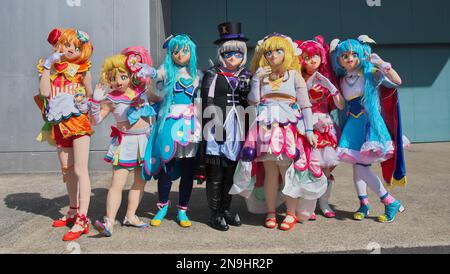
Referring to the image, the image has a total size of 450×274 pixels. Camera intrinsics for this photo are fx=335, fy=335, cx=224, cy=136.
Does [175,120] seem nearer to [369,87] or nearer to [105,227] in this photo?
[105,227]

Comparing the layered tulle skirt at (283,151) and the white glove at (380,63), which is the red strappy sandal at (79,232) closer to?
the layered tulle skirt at (283,151)

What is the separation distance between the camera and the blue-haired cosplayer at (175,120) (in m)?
3.09

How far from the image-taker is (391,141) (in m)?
3.26

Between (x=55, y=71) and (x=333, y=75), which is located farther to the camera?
(x=333, y=75)

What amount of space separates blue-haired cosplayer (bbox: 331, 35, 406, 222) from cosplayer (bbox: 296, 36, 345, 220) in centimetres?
11

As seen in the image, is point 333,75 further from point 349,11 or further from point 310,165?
point 349,11

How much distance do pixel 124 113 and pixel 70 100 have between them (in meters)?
0.50

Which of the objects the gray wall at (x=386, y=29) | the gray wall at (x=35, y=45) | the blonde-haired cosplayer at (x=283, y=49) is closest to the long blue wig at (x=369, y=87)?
the blonde-haired cosplayer at (x=283, y=49)

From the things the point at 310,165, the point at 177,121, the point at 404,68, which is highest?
the point at 404,68

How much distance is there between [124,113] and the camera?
9.95ft

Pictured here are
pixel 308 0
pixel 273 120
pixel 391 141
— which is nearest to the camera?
pixel 273 120

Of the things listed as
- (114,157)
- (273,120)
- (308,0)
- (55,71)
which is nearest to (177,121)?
(114,157)
